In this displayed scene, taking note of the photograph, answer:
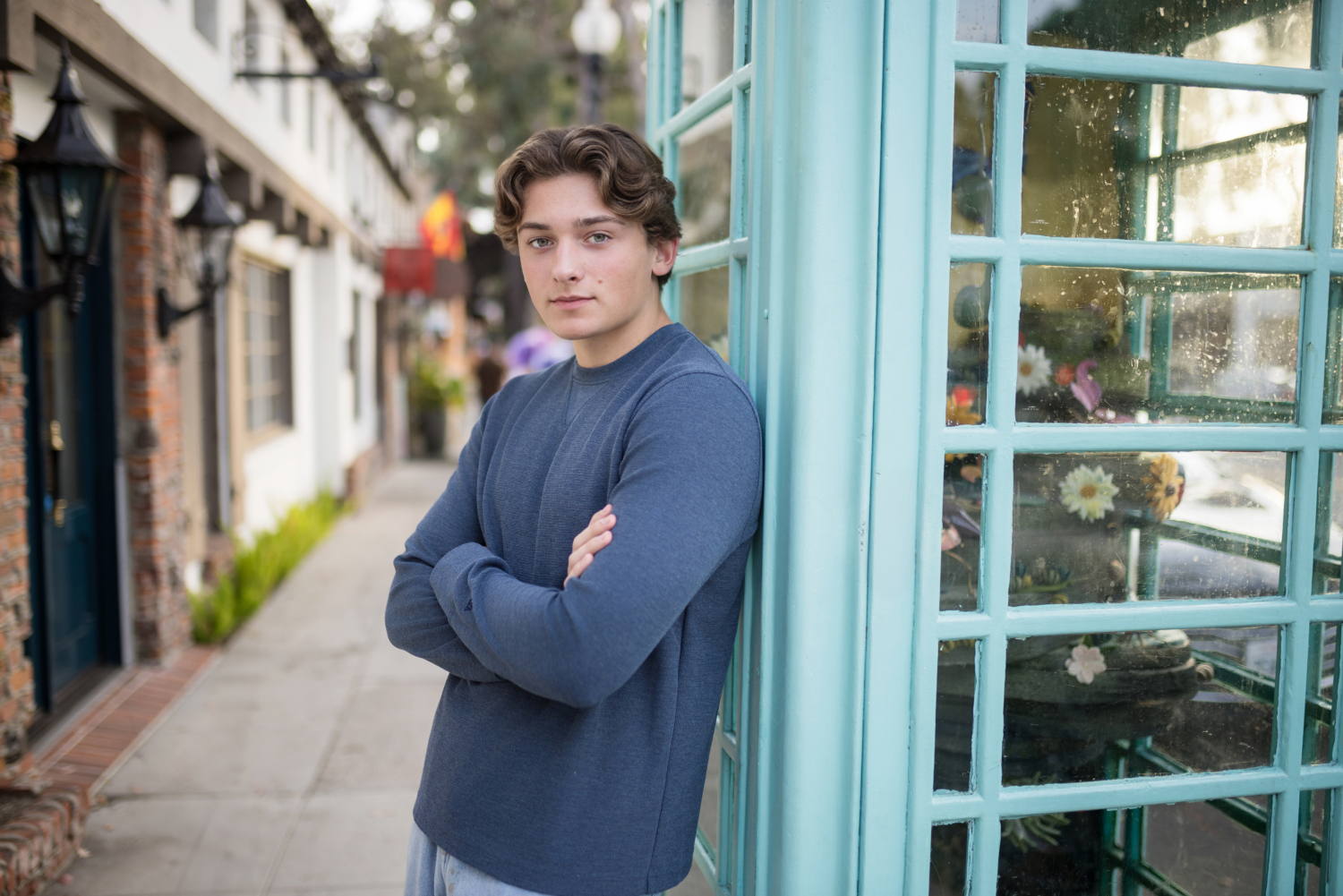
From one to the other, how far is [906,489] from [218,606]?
19.2 ft

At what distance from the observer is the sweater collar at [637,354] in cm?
166

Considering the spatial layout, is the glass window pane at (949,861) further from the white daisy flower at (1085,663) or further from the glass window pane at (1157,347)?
A: the glass window pane at (1157,347)

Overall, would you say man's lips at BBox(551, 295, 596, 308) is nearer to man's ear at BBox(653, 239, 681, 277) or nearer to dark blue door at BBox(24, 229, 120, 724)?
man's ear at BBox(653, 239, 681, 277)

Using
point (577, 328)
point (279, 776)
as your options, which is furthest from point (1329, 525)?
point (279, 776)

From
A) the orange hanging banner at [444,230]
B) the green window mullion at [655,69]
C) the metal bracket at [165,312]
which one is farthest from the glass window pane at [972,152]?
the orange hanging banner at [444,230]

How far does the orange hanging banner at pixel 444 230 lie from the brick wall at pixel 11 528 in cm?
1234

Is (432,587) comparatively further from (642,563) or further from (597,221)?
(597,221)

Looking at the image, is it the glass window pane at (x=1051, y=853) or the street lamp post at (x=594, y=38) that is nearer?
the glass window pane at (x=1051, y=853)

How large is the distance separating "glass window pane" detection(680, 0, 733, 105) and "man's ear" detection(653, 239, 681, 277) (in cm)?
51

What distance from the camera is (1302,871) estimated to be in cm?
192

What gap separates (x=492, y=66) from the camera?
56.8 feet

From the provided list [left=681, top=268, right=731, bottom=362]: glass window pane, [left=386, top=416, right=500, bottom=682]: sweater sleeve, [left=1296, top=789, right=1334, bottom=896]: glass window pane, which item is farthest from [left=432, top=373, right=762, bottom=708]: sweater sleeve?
[left=1296, top=789, right=1334, bottom=896]: glass window pane

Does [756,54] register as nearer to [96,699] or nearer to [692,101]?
[692,101]

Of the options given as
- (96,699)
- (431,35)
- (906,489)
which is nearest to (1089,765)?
(906,489)
